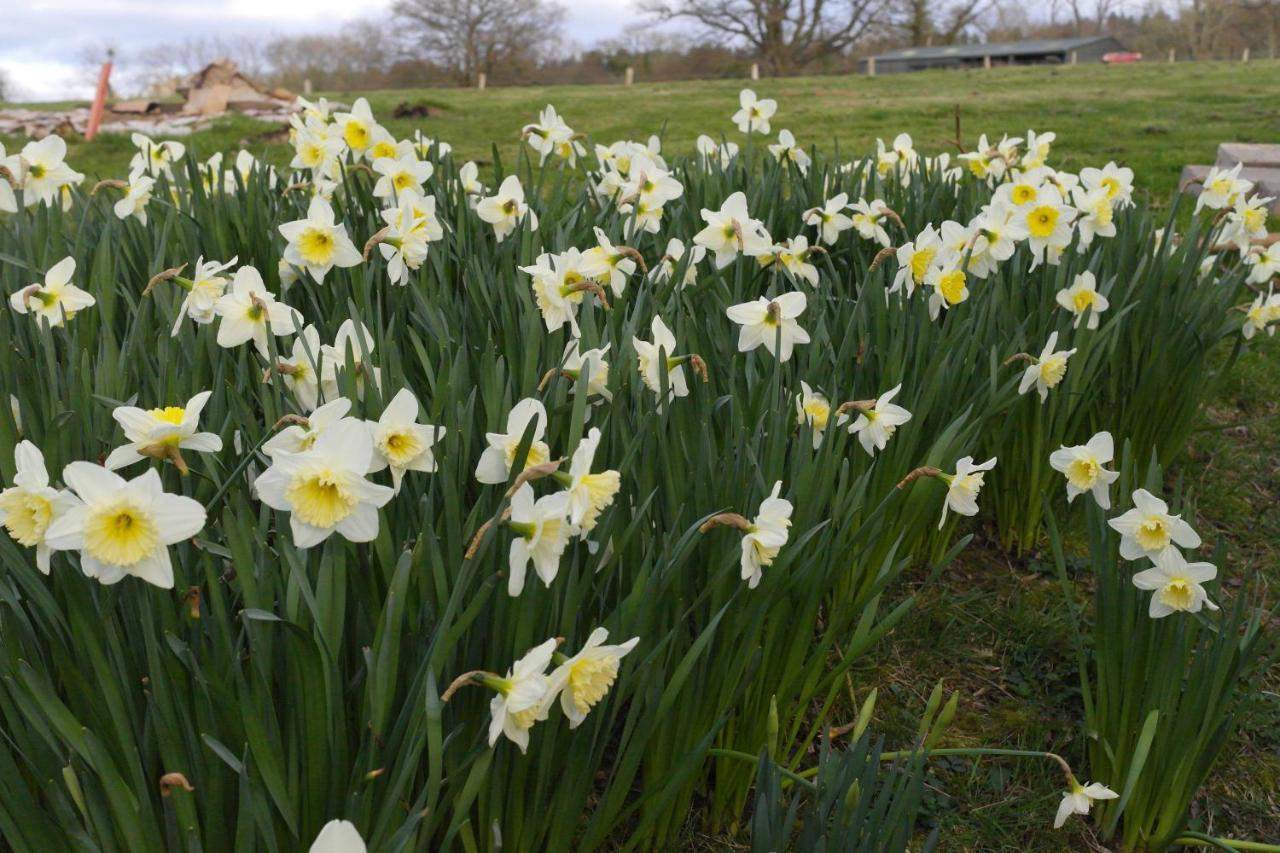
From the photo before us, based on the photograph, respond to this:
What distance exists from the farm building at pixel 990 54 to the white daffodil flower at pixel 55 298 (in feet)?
120

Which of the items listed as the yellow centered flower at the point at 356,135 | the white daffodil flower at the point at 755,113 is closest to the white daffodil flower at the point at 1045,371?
the white daffodil flower at the point at 755,113

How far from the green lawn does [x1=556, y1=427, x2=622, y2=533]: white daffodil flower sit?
6.23m

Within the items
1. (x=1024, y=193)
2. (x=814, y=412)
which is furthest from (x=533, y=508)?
(x=1024, y=193)

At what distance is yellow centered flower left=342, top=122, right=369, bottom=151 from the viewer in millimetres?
3057

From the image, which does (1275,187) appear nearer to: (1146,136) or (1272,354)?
(1272,354)

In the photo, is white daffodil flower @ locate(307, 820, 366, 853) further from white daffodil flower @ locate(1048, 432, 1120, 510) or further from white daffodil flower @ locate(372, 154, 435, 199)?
white daffodil flower @ locate(372, 154, 435, 199)

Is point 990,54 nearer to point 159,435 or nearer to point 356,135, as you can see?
point 356,135

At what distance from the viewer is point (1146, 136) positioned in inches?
362

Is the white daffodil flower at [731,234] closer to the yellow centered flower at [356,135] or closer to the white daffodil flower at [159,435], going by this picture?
the yellow centered flower at [356,135]

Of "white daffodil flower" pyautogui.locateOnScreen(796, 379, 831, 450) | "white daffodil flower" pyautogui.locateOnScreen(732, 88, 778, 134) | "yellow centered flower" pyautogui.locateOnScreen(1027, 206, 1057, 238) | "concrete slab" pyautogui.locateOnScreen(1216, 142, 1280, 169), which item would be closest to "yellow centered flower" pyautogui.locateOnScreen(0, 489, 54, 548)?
"white daffodil flower" pyautogui.locateOnScreen(796, 379, 831, 450)

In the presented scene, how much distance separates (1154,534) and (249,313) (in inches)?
57.8

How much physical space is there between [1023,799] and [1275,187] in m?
4.53

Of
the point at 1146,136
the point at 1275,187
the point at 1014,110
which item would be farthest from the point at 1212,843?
the point at 1014,110

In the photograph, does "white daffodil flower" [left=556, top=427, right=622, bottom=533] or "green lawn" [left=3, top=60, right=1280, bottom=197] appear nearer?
"white daffodil flower" [left=556, top=427, right=622, bottom=533]
